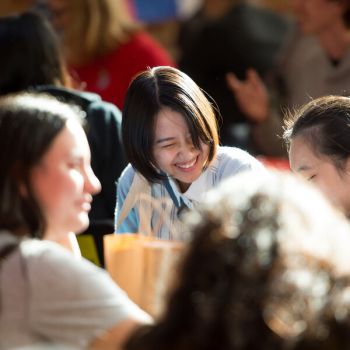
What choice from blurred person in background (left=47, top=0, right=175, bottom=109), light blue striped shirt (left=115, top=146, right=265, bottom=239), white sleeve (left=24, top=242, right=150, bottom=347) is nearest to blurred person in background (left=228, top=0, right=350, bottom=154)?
blurred person in background (left=47, top=0, right=175, bottom=109)

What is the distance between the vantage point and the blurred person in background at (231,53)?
446cm

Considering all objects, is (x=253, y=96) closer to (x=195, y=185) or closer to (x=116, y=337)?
(x=195, y=185)

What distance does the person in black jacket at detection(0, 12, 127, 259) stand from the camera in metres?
3.34

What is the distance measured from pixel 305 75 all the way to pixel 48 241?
261cm

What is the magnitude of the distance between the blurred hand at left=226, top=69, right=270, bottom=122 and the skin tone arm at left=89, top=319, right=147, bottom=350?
8.63 feet

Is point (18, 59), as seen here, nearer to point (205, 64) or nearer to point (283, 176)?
point (205, 64)

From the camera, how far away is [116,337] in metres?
1.64

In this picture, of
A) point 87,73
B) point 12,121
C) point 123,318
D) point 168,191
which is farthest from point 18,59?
point 123,318

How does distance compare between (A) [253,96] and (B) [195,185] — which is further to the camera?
(A) [253,96]

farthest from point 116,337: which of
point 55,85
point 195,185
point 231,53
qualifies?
point 231,53

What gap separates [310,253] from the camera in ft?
4.90

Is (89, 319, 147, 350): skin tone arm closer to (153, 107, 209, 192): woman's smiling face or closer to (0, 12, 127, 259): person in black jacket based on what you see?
(153, 107, 209, 192): woman's smiling face

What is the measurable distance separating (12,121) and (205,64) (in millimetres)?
2692

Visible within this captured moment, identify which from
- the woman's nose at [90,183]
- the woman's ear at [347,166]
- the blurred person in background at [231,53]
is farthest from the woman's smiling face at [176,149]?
the blurred person in background at [231,53]
